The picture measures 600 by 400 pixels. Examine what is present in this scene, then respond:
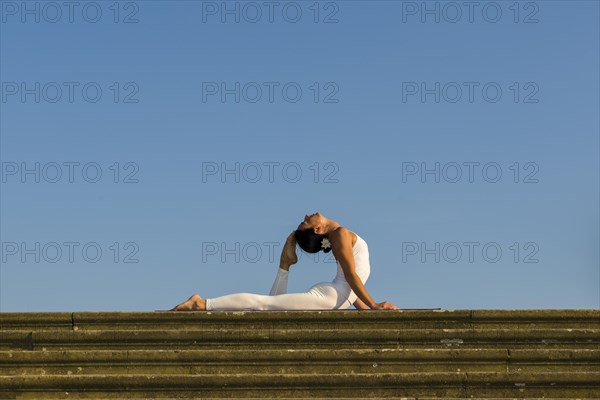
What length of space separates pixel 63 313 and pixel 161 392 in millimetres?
1674

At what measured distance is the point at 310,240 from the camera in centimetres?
1135

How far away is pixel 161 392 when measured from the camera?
29.3ft

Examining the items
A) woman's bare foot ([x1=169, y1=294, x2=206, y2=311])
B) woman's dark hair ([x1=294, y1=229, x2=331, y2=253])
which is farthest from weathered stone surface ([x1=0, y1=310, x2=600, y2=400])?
woman's dark hair ([x1=294, y1=229, x2=331, y2=253])

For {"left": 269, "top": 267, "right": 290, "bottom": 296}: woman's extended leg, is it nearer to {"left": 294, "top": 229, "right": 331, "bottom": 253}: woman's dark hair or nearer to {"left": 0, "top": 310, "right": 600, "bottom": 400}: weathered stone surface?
{"left": 294, "top": 229, "right": 331, "bottom": 253}: woman's dark hair

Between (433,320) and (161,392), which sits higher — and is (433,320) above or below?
above

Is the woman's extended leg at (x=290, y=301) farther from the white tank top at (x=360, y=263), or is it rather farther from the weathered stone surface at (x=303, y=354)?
the weathered stone surface at (x=303, y=354)

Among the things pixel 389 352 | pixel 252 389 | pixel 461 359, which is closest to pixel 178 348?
pixel 252 389

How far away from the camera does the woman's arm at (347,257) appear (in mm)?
10979

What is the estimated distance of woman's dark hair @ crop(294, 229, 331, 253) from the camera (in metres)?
11.3

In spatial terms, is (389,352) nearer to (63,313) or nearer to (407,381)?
(407,381)

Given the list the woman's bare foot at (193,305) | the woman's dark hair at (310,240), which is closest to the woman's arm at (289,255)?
the woman's dark hair at (310,240)

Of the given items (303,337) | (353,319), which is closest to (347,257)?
(353,319)

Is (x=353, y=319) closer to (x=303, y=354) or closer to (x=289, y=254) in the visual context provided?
(x=303, y=354)

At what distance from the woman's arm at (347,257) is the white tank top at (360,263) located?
0.65 ft
